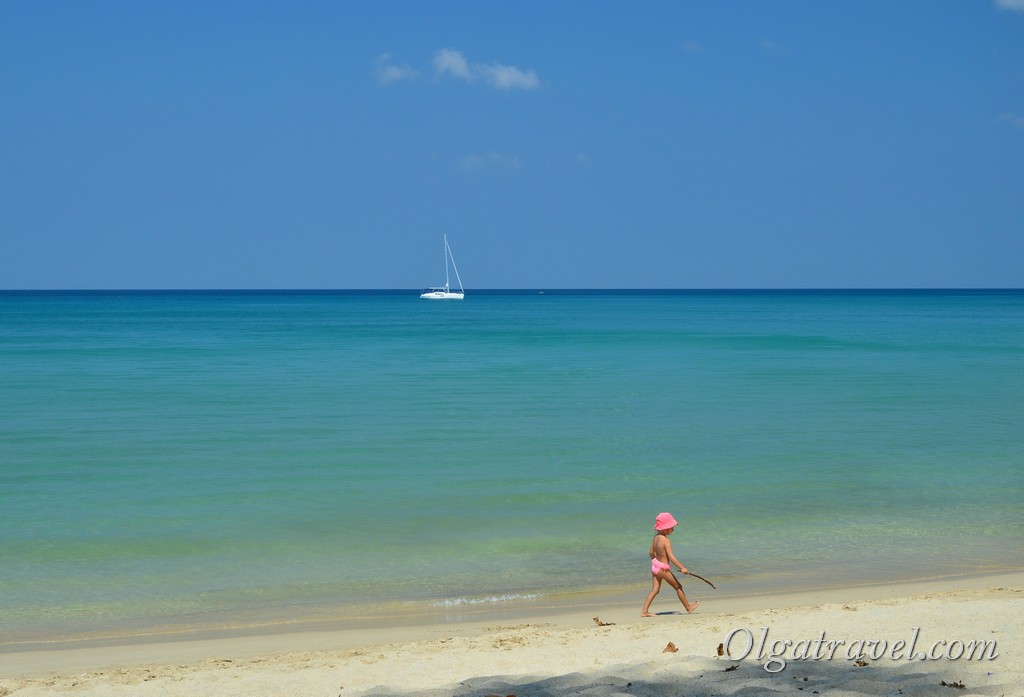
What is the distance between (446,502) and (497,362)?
26583 millimetres

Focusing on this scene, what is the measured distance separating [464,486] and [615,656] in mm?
8206

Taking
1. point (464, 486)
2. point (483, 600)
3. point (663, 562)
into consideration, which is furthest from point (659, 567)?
point (464, 486)

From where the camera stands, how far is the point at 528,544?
12852 mm

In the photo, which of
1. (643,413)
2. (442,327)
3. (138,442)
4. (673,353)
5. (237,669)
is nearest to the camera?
(237,669)

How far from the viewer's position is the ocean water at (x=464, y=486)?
11.4 m

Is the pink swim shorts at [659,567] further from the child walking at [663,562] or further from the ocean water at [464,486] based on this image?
the ocean water at [464,486]

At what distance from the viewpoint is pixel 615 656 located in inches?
329

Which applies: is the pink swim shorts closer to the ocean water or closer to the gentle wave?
the ocean water

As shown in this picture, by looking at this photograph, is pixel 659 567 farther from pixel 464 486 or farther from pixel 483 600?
pixel 464 486

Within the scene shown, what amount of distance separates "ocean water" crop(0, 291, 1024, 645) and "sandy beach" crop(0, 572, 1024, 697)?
37.9 inches

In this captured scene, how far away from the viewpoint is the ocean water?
37.5ft

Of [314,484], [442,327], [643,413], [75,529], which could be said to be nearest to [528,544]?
Result: [314,484]

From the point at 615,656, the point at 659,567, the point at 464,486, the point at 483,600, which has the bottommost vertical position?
the point at 483,600

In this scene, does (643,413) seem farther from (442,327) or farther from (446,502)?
(442,327)
